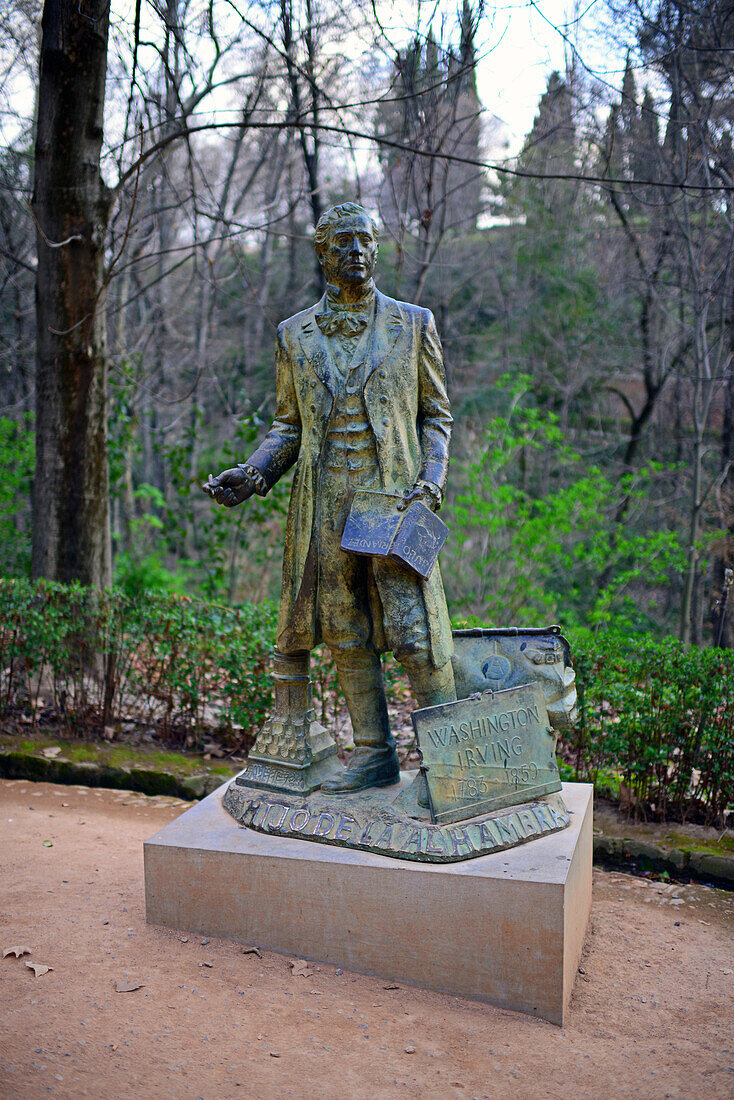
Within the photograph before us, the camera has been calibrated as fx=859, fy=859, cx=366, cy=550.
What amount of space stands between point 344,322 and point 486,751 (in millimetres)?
1761

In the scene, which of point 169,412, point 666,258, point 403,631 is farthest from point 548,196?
point 403,631

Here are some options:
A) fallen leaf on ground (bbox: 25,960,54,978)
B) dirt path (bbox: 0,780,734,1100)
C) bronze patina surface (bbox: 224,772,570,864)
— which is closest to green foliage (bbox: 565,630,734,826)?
dirt path (bbox: 0,780,734,1100)

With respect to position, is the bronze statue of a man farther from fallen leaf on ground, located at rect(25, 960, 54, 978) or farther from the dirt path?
fallen leaf on ground, located at rect(25, 960, 54, 978)

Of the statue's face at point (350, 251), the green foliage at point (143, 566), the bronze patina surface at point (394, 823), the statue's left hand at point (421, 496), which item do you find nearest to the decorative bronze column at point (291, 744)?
the bronze patina surface at point (394, 823)

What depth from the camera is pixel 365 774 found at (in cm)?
352

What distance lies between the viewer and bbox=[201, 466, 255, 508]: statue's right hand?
3.31m

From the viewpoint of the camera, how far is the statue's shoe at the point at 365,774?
3480 mm

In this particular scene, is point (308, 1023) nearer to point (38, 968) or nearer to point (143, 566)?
point (38, 968)

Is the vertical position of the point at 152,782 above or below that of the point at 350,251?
below

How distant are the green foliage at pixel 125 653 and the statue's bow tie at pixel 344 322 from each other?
8.60 ft

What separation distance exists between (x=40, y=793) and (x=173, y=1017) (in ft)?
9.20

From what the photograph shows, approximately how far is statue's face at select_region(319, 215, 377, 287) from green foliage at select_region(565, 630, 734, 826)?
8.95 feet

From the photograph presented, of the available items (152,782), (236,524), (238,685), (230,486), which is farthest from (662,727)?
(236,524)

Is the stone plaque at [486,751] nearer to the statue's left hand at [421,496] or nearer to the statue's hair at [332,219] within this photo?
the statue's left hand at [421,496]
